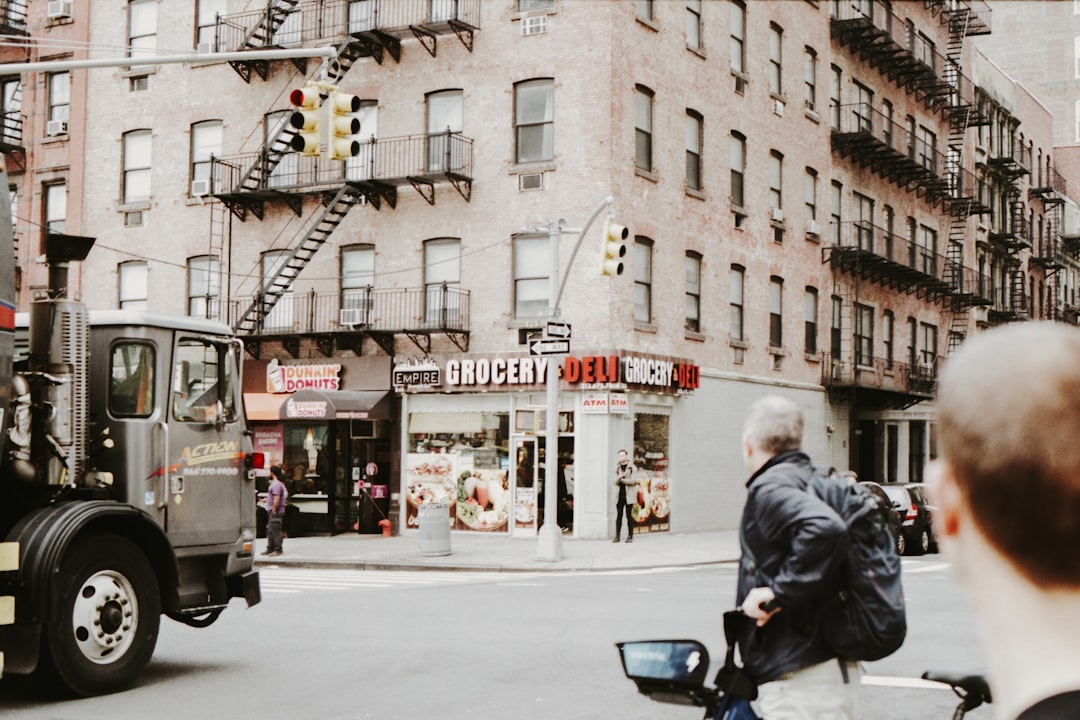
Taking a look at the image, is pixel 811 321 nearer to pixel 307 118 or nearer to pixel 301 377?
pixel 301 377

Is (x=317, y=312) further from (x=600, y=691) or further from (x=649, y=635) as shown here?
(x=600, y=691)

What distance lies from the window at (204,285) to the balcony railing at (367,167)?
1.97m

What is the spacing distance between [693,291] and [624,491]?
6.79 metres

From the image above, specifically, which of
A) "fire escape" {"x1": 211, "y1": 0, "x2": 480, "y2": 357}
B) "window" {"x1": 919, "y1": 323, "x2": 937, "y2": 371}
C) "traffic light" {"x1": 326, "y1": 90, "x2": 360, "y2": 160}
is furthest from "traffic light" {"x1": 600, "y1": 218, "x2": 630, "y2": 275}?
"window" {"x1": 919, "y1": 323, "x2": 937, "y2": 371}

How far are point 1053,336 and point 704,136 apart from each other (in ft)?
103

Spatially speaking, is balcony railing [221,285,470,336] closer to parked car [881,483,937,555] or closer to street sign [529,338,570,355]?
street sign [529,338,570,355]

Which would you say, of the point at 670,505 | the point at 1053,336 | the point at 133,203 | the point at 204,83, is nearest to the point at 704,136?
the point at 670,505

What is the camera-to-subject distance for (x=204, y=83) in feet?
110

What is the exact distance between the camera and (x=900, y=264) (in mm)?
41188

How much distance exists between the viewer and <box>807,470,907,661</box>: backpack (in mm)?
4738

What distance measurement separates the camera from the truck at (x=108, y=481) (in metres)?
8.80

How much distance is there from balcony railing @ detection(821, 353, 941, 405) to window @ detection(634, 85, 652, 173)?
11.2 m

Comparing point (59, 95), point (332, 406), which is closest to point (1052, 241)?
point (332, 406)

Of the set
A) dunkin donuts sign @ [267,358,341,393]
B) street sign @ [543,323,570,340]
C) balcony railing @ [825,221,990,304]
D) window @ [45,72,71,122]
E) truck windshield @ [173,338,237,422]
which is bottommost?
truck windshield @ [173,338,237,422]
